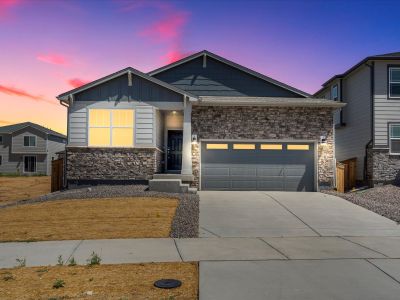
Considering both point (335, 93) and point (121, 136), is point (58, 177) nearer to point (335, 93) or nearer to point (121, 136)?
point (121, 136)

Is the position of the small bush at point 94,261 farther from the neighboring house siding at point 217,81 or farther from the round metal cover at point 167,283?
the neighboring house siding at point 217,81

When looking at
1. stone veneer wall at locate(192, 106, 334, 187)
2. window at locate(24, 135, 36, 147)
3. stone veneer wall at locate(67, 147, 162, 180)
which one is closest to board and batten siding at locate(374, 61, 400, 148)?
stone veneer wall at locate(192, 106, 334, 187)

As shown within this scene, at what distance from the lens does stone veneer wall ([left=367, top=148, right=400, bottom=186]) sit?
2194 cm

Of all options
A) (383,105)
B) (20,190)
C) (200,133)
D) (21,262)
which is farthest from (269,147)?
(20,190)

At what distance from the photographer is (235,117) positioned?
20188 mm

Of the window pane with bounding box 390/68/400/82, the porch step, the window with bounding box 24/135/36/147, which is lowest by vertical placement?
the porch step

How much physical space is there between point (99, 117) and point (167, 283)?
1362cm

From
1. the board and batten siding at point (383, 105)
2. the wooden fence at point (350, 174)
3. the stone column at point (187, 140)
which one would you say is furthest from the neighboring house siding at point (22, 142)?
the board and batten siding at point (383, 105)

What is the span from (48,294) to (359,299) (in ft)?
15.0

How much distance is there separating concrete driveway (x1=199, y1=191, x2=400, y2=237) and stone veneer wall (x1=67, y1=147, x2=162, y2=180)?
2.86 m

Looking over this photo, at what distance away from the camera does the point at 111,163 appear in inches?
745

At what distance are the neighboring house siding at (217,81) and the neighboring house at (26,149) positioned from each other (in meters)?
29.7

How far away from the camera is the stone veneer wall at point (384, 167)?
864 inches

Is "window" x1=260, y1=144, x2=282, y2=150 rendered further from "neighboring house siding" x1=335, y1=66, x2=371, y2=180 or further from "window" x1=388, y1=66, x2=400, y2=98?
"window" x1=388, y1=66, x2=400, y2=98
